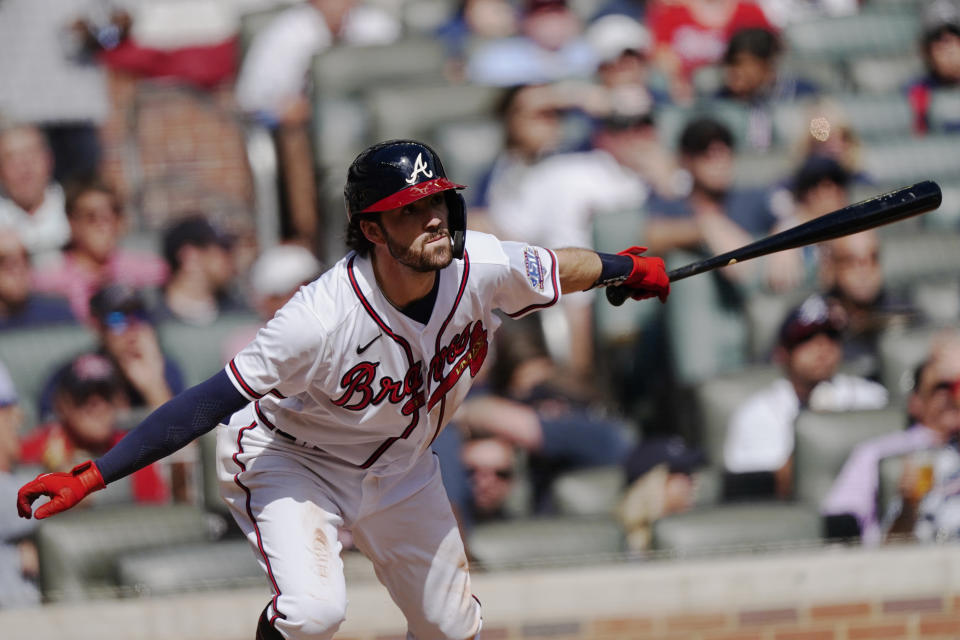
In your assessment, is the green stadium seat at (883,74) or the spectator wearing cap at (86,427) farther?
the green stadium seat at (883,74)

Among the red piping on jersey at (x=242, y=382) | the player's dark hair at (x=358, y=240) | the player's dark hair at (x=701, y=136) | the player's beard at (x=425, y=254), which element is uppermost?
the player's dark hair at (x=701, y=136)

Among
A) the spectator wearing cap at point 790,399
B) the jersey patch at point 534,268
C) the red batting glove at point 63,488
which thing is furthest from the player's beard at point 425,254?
the spectator wearing cap at point 790,399

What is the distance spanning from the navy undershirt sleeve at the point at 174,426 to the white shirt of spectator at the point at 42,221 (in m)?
3.03

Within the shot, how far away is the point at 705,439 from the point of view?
181 inches

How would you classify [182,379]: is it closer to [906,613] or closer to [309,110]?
[309,110]

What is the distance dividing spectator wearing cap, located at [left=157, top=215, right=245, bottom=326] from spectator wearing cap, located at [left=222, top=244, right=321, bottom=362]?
34cm

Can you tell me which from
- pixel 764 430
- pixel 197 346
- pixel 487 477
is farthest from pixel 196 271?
pixel 764 430

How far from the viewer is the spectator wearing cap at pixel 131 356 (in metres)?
4.59

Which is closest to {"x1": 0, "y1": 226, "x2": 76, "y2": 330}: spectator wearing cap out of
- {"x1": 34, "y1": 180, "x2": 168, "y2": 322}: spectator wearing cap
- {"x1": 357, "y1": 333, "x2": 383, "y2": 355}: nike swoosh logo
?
{"x1": 34, "y1": 180, "x2": 168, "y2": 322}: spectator wearing cap

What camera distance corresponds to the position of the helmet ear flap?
2.87 metres

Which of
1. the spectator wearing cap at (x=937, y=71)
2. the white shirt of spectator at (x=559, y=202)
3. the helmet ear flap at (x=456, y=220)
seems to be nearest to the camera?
the helmet ear flap at (x=456, y=220)

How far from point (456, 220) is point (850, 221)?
1026 mm

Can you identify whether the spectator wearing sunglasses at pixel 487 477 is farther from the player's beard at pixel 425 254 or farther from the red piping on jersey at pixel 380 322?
the player's beard at pixel 425 254

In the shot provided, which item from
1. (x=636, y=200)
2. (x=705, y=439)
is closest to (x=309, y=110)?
(x=636, y=200)
